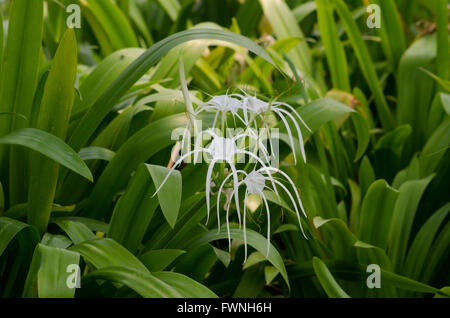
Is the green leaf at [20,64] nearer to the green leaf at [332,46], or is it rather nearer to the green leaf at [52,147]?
the green leaf at [52,147]

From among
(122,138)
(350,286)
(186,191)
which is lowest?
(350,286)

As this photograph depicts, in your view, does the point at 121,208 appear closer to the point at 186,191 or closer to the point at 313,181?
the point at 186,191

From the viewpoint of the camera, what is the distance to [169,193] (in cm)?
79

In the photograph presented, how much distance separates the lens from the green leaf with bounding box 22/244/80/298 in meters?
0.71

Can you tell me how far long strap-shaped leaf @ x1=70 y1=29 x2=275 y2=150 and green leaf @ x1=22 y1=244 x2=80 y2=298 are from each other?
28cm

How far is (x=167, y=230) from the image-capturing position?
3.30 ft

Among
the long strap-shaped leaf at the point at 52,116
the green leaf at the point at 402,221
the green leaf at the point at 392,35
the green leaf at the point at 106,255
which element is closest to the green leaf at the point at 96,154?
the long strap-shaped leaf at the point at 52,116

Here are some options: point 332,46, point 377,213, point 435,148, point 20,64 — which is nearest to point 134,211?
point 20,64

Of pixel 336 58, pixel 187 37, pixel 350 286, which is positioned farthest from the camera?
pixel 336 58

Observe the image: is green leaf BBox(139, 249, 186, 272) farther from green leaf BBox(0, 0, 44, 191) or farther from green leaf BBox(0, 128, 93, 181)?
green leaf BBox(0, 0, 44, 191)

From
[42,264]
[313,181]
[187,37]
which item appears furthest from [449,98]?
[42,264]

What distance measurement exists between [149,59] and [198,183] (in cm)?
24

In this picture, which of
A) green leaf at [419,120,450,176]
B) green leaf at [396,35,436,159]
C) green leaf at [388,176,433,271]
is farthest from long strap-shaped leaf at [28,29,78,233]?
green leaf at [396,35,436,159]
